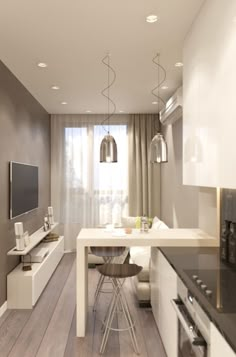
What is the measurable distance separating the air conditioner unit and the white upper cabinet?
1.00 metres

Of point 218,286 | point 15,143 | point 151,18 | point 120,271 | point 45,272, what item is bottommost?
point 45,272

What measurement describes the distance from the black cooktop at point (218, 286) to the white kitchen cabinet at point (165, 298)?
30 centimetres

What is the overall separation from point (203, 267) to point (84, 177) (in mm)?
4436

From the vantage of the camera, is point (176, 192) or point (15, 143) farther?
point (176, 192)

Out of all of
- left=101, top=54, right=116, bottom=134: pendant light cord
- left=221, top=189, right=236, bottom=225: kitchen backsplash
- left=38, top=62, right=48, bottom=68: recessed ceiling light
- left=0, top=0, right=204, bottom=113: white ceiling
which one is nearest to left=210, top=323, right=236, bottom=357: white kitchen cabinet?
left=221, top=189, right=236, bottom=225: kitchen backsplash

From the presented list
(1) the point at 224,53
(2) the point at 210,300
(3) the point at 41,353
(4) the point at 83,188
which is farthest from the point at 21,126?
(2) the point at 210,300

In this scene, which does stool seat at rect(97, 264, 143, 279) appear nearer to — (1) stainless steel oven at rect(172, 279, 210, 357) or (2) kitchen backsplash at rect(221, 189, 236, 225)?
(1) stainless steel oven at rect(172, 279, 210, 357)

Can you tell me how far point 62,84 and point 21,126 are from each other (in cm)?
79

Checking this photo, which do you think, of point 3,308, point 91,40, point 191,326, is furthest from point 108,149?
point 3,308

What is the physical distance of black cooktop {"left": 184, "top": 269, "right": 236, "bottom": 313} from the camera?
4.78 feet

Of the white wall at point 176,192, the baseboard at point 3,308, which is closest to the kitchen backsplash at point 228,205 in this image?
the white wall at point 176,192

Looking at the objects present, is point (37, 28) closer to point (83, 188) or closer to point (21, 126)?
point (21, 126)

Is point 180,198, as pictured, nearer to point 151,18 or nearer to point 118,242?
point 118,242

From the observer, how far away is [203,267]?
6.87ft
